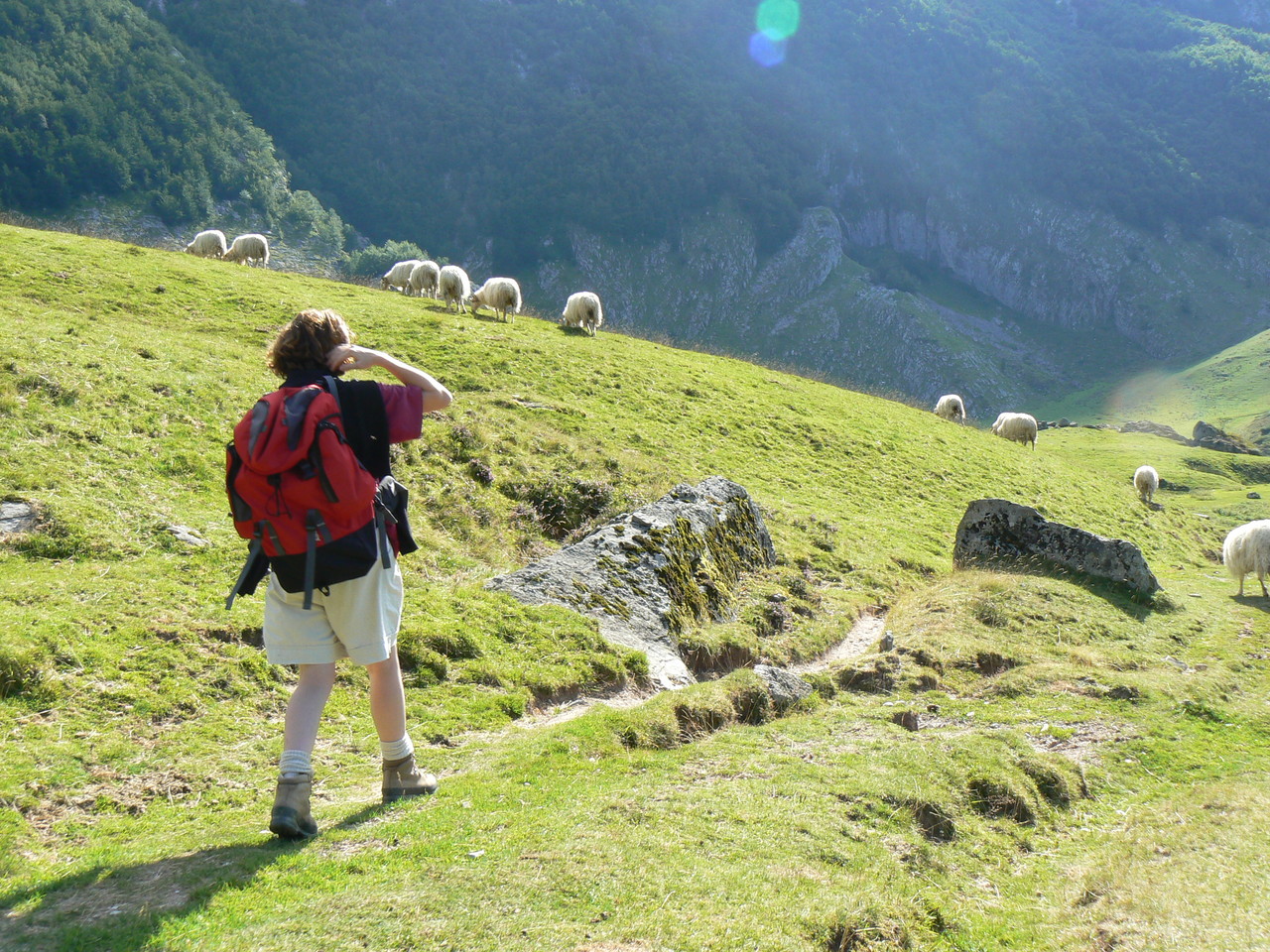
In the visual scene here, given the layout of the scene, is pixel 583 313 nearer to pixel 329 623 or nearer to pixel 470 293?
pixel 470 293

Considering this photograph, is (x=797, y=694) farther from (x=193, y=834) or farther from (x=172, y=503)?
(x=172, y=503)

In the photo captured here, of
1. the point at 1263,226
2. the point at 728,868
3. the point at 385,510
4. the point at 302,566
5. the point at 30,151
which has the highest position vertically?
the point at 1263,226

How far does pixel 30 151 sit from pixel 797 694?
165m

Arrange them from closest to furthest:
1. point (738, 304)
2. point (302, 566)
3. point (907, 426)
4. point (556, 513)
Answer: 1. point (302, 566)
2. point (556, 513)
3. point (907, 426)
4. point (738, 304)

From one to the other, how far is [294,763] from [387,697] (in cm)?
79

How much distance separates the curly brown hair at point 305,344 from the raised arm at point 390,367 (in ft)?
0.25

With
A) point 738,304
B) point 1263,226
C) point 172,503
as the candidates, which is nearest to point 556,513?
point 172,503

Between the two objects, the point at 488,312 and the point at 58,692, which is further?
the point at 488,312

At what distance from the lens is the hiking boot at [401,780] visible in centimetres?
643

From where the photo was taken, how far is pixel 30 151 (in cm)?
13238

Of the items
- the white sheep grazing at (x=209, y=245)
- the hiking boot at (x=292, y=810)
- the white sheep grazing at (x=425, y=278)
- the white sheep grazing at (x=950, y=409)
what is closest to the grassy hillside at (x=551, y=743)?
the hiking boot at (x=292, y=810)

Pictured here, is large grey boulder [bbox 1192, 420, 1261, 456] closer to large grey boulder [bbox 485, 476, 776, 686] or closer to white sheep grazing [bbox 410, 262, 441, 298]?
white sheep grazing [bbox 410, 262, 441, 298]

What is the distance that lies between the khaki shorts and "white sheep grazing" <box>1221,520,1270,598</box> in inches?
908

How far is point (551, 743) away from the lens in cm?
838
